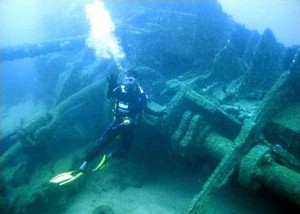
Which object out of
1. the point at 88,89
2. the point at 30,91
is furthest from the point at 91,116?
the point at 30,91

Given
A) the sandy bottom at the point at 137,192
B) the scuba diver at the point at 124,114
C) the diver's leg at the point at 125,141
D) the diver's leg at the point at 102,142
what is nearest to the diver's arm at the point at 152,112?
the scuba diver at the point at 124,114

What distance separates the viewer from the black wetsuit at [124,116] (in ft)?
18.3

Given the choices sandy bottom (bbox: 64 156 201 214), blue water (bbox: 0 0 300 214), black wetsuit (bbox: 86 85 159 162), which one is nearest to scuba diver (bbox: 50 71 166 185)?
black wetsuit (bbox: 86 85 159 162)

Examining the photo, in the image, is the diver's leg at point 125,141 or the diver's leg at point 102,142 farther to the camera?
the diver's leg at point 125,141

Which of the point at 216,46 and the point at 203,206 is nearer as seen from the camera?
the point at 203,206

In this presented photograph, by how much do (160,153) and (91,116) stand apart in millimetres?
2862

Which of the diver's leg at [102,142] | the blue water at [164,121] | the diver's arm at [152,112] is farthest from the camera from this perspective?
the diver's arm at [152,112]

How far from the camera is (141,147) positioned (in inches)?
254

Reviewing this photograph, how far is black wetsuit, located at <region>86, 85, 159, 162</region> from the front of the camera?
5590mm

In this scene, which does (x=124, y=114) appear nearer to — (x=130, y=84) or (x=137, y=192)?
(x=130, y=84)

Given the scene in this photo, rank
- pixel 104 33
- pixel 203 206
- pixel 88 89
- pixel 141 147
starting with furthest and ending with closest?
pixel 104 33, pixel 88 89, pixel 141 147, pixel 203 206

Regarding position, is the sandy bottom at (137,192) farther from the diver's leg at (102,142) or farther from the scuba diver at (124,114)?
the diver's leg at (102,142)

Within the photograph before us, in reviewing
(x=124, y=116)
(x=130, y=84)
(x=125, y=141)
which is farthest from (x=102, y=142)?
(x=130, y=84)

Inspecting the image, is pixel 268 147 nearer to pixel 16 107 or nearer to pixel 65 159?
pixel 65 159
